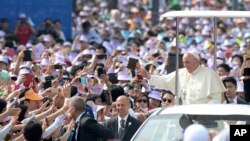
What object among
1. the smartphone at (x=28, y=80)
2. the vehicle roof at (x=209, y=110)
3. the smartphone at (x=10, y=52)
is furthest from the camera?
the smartphone at (x=10, y=52)

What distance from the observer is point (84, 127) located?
15.2m

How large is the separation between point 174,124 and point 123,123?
1.97 m

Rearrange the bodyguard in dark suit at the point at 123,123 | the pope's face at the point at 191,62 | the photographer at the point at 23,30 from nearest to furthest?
the bodyguard in dark suit at the point at 123,123, the pope's face at the point at 191,62, the photographer at the point at 23,30

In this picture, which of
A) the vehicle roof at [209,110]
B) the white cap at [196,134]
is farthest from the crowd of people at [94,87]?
the white cap at [196,134]

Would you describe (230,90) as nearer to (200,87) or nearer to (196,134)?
(200,87)

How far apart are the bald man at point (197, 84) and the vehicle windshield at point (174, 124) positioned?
309cm

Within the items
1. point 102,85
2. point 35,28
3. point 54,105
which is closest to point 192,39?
point 35,28

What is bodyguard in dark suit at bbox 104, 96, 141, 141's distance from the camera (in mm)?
16016

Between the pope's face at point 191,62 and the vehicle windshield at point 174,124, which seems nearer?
the vehicle windshield at point 174,124

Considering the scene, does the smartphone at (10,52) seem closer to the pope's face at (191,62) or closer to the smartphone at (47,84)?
the smartphone at (47,84)

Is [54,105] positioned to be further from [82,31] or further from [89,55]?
[82,31]

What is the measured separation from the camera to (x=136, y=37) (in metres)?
36.2

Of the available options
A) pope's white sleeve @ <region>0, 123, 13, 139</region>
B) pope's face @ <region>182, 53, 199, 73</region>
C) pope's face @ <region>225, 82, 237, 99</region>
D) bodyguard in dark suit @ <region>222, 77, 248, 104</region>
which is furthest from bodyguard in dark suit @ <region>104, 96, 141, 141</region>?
pope's face @ <region>225, 82, 237, 99</region>

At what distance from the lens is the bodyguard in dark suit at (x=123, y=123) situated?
631 inches
